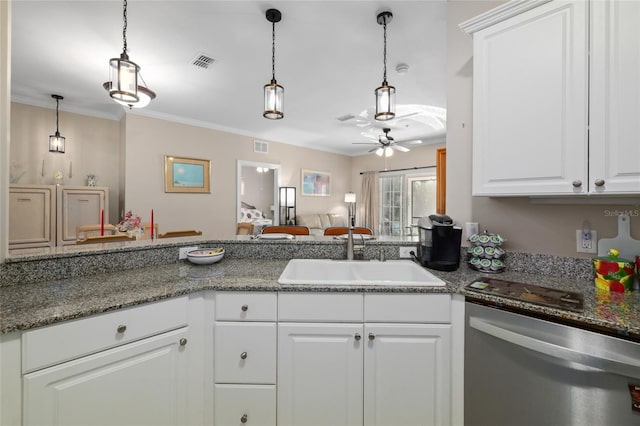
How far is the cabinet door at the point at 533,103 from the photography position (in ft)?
3.78

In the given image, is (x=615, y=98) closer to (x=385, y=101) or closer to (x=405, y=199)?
(x=385, y=101)

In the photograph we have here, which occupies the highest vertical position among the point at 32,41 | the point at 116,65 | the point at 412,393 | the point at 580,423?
the point at 32,41

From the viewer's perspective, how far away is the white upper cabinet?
1.06 metres

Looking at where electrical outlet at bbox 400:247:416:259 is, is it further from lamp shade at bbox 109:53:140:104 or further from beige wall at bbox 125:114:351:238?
beige wall at bbox 125:114:351:238

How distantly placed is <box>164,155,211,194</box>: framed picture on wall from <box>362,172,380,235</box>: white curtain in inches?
157

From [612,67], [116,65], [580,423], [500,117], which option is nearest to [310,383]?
[580,423]

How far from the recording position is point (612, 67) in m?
1.08

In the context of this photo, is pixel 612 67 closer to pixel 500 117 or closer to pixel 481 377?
pixel 500 117

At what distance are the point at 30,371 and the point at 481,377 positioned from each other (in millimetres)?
1690

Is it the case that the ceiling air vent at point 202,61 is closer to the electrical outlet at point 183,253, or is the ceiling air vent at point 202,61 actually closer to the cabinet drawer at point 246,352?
the electrical outlet at point 183,253

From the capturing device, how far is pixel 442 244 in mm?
1545

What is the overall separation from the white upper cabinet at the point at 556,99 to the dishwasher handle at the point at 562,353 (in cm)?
65

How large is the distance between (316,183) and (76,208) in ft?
14.8

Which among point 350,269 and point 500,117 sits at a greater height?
point 500,117
